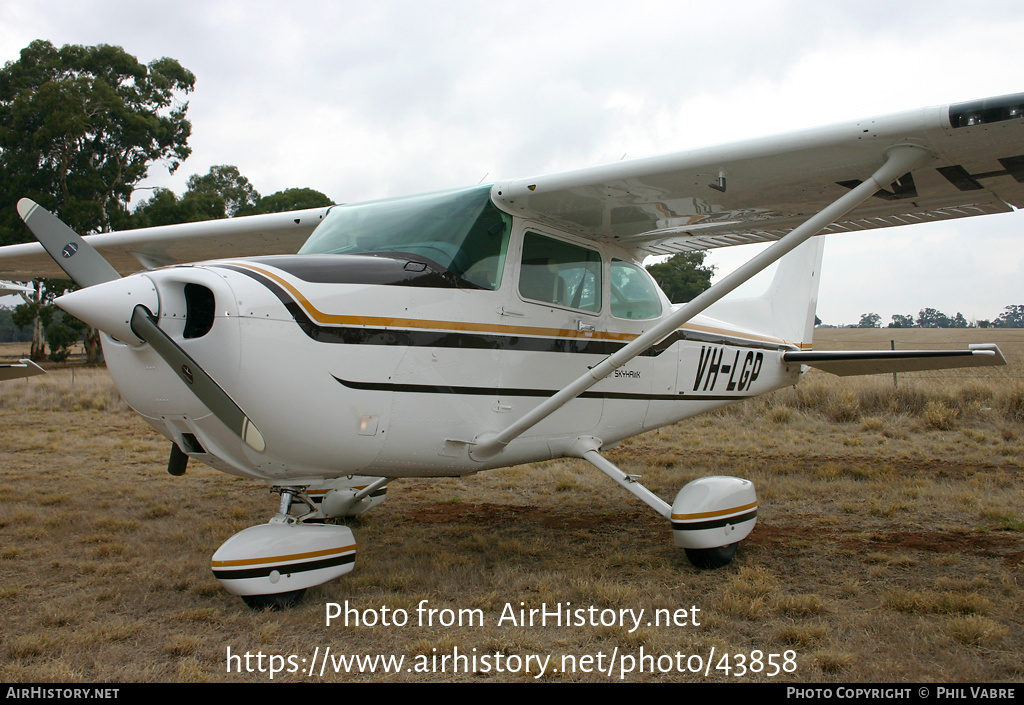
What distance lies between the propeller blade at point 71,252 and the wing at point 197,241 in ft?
7.39

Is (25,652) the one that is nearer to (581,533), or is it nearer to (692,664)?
(692,664)

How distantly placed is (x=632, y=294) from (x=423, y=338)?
2195 mm

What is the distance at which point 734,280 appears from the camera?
155 inches

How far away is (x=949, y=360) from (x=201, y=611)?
6611 mm

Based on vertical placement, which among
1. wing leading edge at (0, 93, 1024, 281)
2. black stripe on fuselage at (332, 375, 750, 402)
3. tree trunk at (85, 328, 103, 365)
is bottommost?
tree trunk at (85, 328, 103, 365)

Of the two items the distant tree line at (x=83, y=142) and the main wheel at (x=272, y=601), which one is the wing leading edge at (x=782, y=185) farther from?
the distant tree line at (x=83, y=142)

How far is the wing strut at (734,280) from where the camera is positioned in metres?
3.73

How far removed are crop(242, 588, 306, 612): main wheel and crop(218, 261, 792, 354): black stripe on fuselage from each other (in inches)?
55.4

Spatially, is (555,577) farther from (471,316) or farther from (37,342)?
(37,342)

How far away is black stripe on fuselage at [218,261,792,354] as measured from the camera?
3309 millimetres

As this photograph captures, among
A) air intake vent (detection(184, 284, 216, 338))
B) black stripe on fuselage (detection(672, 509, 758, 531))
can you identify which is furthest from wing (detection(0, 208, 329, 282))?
black stripe on fuselage (detection(672, 509, 758, 531))

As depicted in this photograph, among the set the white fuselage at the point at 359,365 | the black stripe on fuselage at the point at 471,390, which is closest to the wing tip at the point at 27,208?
the white fuselage at the point at 359,365

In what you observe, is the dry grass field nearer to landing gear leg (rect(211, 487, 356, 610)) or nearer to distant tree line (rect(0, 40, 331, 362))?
landing gear leg (rect(211, 487, 356, 610))
